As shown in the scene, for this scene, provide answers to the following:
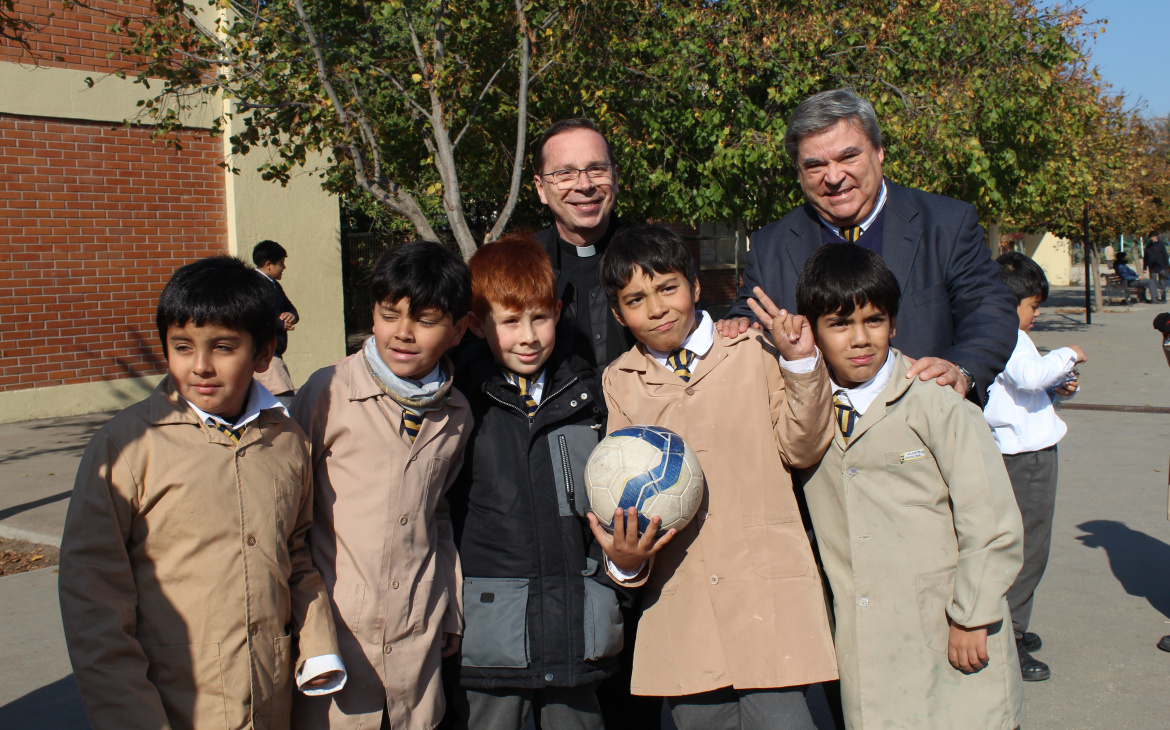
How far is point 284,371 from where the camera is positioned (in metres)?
8.62

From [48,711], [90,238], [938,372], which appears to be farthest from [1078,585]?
[90,238]

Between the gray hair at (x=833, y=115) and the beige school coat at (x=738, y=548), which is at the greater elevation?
the gray hair at (x=833, y=115)

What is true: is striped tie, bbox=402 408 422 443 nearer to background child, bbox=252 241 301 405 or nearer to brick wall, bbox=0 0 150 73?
background child, bbox=252 241 301 405

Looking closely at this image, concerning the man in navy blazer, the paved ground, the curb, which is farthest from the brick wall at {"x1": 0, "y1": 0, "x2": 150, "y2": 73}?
the man in navy blazer

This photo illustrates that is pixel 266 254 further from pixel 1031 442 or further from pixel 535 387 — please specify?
pixel 1031 442

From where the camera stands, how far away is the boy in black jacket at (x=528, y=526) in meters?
2.63

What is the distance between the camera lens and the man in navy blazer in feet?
9.63

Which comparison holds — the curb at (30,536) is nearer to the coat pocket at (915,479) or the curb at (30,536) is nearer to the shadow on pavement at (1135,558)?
the coat pocket at (915,479)

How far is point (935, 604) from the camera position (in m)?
2.53

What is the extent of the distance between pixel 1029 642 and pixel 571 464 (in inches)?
121

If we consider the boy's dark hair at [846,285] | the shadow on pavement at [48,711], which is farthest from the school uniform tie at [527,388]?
the shadow on pavement at [48,711]

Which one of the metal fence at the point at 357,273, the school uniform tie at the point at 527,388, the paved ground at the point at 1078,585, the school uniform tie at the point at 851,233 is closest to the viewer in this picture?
the school uniform tie at the point at 527,388

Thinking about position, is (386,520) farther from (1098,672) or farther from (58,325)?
(58,325)

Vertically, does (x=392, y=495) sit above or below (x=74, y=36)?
below
